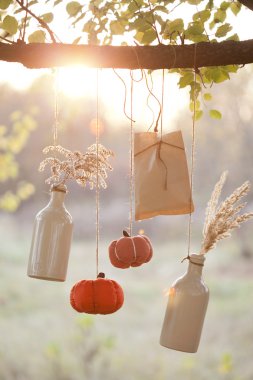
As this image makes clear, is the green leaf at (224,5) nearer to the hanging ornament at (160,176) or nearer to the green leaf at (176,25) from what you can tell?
the green leaf at (176,25)

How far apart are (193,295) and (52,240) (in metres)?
0.31

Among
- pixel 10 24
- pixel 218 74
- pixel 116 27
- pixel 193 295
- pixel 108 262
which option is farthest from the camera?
pixel 108 262

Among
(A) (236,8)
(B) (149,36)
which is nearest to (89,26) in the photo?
(B) (149,36)

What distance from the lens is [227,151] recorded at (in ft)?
25.7

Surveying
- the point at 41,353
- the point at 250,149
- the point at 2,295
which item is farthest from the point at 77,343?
the point at 250,149

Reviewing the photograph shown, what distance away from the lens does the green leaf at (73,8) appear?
67.3 inches

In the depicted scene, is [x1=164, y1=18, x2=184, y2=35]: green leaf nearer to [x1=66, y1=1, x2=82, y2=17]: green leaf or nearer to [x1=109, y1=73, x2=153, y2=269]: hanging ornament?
[x1=109, y1=73, x2=153, y2=269]: hanging ornament

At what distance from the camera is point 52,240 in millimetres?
1411

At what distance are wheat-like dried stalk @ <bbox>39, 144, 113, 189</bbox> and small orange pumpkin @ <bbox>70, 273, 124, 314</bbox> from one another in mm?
204

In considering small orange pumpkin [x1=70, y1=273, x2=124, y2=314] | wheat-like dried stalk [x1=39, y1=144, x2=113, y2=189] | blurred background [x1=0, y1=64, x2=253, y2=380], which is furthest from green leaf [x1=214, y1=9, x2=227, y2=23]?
blurred background [x1=0, y1=64, x2=253, y2=380]

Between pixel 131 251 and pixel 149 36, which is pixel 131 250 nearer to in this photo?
pixel 131 251

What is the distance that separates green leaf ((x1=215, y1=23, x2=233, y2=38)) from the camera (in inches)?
62.9

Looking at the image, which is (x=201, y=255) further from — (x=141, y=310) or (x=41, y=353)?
(x=141, y=310)

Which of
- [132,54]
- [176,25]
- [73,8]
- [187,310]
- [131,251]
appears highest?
[73,8]
